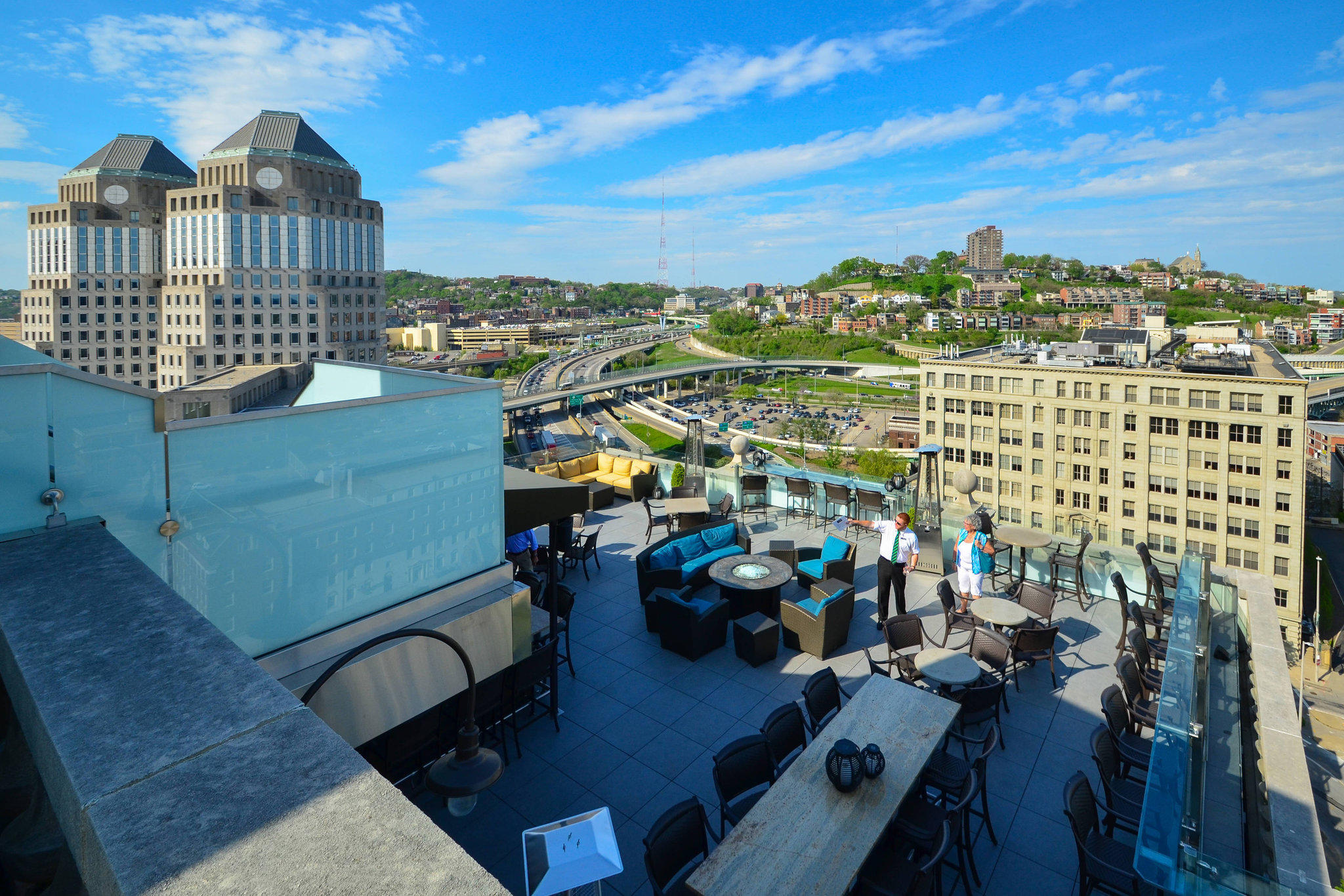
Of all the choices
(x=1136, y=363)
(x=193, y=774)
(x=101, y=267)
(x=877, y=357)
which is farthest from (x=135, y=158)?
(x=877, y=357)

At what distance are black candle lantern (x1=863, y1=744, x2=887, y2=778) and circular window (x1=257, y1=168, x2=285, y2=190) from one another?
92.8 meters

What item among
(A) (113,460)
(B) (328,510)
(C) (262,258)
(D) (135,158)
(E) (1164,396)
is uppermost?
(D) (135,158)

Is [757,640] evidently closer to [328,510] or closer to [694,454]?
[328,510]

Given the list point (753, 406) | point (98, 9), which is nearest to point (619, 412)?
point (753, 406)

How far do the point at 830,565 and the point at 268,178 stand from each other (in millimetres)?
90311

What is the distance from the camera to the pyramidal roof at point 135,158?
271 ft

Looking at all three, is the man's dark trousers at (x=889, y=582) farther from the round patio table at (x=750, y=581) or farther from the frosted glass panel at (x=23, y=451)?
the frosted glass panel at (x=23, y=451)

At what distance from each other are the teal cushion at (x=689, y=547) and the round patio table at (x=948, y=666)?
3520 millimetres

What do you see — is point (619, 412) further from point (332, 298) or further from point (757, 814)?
point (757, 814)

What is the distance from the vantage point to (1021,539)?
8609 mm

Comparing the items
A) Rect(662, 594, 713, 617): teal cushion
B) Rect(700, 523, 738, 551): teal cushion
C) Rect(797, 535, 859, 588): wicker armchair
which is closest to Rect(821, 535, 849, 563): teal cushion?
Rect(797, 535, 859, 588): wicker armchair

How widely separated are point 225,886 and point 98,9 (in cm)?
2441

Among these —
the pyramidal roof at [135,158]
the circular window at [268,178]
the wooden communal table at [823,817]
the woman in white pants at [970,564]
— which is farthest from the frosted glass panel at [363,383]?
the pyramidal roof at [135,158]

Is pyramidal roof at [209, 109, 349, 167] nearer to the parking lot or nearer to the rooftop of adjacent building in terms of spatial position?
the parking lot
